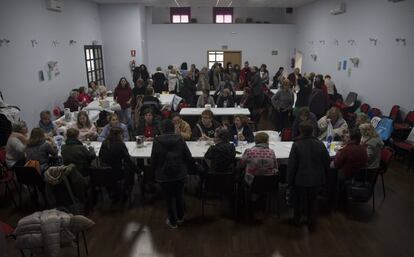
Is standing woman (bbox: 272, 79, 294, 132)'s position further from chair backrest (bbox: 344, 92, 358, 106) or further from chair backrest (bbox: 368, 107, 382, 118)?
chair backrest (bbox: 344, 92, 358, 106)

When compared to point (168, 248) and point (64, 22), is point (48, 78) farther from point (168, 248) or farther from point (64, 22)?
point (168, 248)

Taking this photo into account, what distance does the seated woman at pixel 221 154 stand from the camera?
446 cm

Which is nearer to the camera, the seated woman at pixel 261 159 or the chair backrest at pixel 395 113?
the seated woman at pixel 261 159

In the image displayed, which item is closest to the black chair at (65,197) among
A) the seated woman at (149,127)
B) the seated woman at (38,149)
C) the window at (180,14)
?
the seated woman at (38,149)

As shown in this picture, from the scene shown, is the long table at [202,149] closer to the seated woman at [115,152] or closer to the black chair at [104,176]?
the seated woman at [115,152]

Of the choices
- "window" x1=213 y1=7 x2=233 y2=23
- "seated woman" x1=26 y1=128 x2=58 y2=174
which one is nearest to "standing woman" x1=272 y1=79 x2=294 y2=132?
"seated woman" x1=26 y1=128 x2=58 y2=174

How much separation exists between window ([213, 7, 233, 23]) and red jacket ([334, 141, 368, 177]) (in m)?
13.8

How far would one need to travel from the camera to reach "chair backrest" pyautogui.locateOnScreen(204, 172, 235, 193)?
14.6 ft

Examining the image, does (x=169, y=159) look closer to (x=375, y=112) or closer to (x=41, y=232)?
(x=41, y=232)

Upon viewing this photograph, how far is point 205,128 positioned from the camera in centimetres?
571

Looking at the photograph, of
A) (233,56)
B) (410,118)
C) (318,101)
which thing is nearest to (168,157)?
(318,101)

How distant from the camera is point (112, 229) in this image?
4.55 metres

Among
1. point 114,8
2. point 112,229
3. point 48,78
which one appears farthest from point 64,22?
point 112,229

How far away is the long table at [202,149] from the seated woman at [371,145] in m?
0.50
